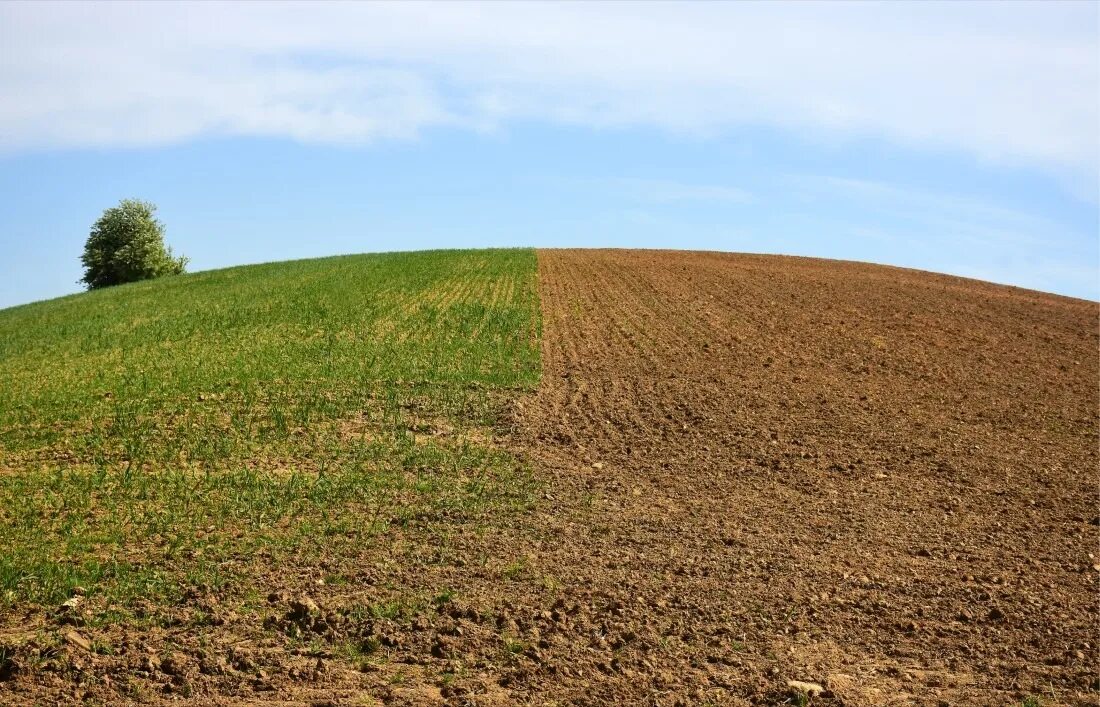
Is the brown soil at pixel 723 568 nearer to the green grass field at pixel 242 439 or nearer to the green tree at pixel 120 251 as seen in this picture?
the green grass field at pixel 242 439

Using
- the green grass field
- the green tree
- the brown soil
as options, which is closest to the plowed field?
the brown soil

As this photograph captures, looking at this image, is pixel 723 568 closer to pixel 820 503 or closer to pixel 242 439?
pixel 820 503

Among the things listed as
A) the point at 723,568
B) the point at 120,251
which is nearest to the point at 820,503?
the point at 723,568

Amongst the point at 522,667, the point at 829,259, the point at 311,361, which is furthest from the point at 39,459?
the point at 829,259

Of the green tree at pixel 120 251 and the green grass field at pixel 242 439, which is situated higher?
the green tree at pixel 120 251

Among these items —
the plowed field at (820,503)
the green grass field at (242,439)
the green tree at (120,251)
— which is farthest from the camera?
the green tree at (120,251)

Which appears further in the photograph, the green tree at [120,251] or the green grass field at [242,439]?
the green tree at [120,251]

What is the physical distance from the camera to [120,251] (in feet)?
222

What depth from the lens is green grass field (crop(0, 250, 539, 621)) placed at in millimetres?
10273

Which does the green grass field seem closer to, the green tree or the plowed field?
the plowed field

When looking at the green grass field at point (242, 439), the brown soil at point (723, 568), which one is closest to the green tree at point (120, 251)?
the green grass field at point (242, 439)

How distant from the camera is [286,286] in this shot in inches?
1366

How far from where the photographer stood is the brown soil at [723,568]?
790 centimetres

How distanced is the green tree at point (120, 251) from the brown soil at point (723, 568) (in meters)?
54.9
